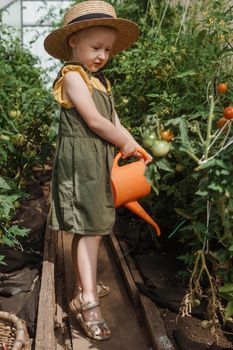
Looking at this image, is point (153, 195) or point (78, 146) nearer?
point (78, 146)

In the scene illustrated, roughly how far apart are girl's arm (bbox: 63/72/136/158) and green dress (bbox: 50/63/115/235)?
5 centimetres

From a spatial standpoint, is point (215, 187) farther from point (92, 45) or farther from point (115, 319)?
point (115, 319)

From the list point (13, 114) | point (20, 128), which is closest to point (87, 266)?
point (13, 114)

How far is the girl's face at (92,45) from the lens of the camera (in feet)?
7.84

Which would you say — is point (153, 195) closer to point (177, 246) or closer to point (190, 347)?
point (177, 246)

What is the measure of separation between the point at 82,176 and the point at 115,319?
0.73 m

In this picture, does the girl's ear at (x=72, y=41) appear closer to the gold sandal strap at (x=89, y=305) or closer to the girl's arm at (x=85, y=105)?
the girl's arm at (x=85, y=105)

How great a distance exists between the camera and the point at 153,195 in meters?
3.28

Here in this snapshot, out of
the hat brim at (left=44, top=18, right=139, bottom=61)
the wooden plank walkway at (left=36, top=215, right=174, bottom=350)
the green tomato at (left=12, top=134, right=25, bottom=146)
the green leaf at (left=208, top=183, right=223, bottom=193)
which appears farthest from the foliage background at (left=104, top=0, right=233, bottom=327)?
the green tomato at (left=12, top=134, right=25, bottom=146)

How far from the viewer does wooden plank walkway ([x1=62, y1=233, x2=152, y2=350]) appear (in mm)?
2438

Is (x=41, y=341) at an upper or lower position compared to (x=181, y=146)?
lower

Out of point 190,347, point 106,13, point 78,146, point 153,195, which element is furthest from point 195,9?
point 190,347

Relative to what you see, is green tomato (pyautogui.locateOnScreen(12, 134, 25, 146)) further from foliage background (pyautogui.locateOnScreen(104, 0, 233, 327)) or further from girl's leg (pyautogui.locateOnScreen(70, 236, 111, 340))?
girl's leg (pyautogui.locateOnScreen(70, 236, 111, 340))

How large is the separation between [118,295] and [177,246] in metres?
0.53
